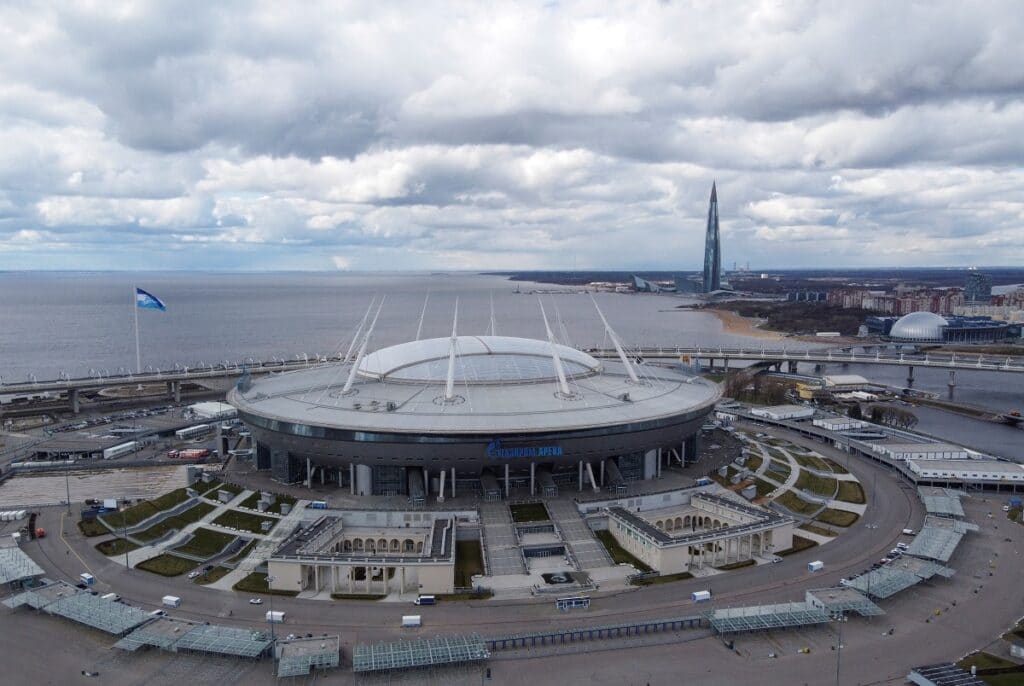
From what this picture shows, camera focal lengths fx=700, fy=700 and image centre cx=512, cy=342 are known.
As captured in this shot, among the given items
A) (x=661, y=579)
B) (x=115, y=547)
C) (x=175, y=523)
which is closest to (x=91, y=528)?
(x=115, y=547)

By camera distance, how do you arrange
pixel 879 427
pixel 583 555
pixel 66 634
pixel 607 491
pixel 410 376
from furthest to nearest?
pixel 879 427, pixel 410 376, pixel 607 491, pixel 583 555, pixel 66 634

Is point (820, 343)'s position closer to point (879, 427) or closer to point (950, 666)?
point (879, 427)

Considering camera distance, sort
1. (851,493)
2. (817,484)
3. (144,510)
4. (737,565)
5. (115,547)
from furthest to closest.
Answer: (817,484), (851,493), (144,510), (115,547), (737,565)

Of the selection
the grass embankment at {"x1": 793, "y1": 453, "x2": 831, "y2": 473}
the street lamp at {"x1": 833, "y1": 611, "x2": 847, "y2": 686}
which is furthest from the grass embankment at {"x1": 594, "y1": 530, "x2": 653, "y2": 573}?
the grass embankment at {"x1": 793, "y1": 453, "x2": 831, "y2": 473}

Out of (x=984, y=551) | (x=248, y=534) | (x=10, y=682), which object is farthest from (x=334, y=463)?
(x=984, y=551)

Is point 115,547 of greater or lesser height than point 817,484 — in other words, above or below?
below

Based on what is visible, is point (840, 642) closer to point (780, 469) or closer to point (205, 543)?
point (780, 469)

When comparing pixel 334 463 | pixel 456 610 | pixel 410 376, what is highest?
pixel 410 376
